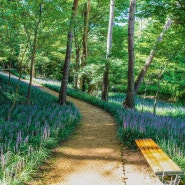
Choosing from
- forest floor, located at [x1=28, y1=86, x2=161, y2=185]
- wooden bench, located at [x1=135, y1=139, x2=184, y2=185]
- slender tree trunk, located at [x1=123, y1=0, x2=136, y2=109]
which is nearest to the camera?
wooden bench, located at [x1=135, y1=139, x2=184, y2=185]

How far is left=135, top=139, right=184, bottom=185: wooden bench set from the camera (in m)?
3.79

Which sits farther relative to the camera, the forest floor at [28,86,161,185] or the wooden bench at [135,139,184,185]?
the forest floor at [28,86,161,185]

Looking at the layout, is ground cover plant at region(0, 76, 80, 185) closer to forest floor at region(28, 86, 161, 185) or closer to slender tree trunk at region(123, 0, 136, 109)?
forest floor at region(28, 86, 161, 185)

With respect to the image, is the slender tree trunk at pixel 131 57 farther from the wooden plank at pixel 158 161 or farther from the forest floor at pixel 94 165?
the wooden plank at pixel 158 161

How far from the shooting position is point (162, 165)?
4039 mm

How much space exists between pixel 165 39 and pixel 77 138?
6.71 metres

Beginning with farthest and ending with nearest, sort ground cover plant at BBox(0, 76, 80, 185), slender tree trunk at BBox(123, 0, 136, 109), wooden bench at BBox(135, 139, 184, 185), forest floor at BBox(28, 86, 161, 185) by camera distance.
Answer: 1. slender tree trunk at BBox(123, 0, 136, 109)
2. forest floor at BBox(28, 86, 161, 185)
3. ground cover plant at BBox(0, 76, 80, 185)
4. wooden bench at BBox(135, 139, 184, 185)

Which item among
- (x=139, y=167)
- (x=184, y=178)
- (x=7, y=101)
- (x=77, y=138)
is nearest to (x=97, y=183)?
(x=139, y=167)

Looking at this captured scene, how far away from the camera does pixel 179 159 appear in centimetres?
478

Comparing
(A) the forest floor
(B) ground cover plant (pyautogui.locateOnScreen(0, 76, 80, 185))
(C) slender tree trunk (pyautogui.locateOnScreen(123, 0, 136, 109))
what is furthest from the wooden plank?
(C) slender tree trunk (pyautogui.locateOnScreen(123, 0, 136, 109))

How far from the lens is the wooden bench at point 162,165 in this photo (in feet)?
12.4

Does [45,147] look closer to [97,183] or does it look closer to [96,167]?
[96,167]

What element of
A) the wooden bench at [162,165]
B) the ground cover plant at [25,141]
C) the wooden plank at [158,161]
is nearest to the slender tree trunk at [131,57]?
the ground cover plant at [25,141]

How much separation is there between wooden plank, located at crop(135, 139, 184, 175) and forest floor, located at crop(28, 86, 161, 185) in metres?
0.36
